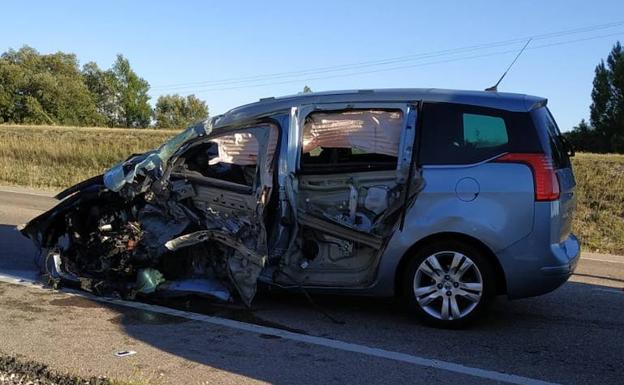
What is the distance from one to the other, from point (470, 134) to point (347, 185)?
1.08 meters

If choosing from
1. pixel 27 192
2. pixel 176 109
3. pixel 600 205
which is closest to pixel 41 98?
pixel 176 109

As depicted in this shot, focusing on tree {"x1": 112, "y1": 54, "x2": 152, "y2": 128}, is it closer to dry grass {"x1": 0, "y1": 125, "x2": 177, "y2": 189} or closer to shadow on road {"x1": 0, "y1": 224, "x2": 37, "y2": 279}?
dry grass {"x1": 0, "y1": 125, "x2": 177, "y2": 189}

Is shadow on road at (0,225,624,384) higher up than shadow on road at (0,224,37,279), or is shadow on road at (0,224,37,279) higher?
shadow on road at (0,224,37,279)

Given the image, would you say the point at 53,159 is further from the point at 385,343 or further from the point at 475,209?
the point at 475,209

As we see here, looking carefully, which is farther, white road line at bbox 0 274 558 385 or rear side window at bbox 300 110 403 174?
rear side window at bbox 300 110 403 174

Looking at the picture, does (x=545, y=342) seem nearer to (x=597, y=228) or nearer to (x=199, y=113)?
(x=597, y=228)

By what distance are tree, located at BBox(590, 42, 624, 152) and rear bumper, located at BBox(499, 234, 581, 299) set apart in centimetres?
6044

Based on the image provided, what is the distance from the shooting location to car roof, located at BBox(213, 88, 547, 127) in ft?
16.7

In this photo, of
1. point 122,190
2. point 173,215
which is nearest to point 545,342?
point 173,215

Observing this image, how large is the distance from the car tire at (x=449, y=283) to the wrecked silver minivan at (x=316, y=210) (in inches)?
0.4

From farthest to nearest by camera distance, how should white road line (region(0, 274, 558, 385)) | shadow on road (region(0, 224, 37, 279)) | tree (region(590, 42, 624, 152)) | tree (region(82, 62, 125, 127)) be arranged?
tree (region(82, 62, 125, 127)) → tree (region(590, 42, 624, 152)) → shadow on road (region(0, 224, 37, 279)) → white road line (region(0, 274, 558, 385))

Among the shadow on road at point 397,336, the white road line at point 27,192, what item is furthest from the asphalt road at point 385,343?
the white road line at point 27,192

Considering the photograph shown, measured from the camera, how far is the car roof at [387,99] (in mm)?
5090

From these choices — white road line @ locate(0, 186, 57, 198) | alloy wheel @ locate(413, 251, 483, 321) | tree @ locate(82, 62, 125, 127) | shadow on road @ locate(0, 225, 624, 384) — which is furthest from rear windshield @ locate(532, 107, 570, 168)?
tree @ locate(82, 62, 125, 127)
